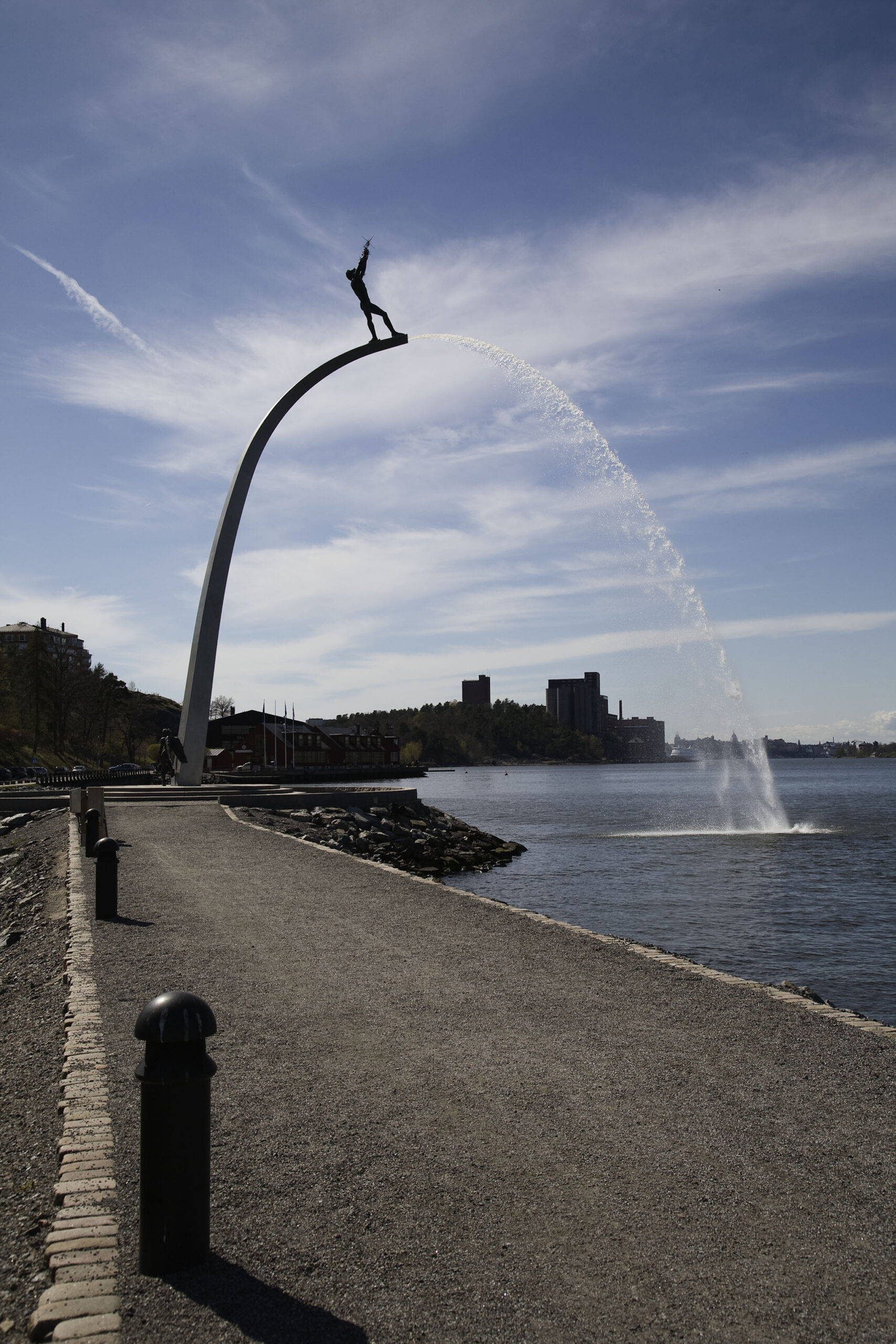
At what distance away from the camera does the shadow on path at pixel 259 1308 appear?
11.1ft

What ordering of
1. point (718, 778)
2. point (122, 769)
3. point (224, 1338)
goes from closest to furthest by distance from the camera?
point (224, 1338), point (122, 769), point (718, 778)

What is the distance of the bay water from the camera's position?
15.4 metres

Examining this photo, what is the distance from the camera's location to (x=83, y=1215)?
165 inches

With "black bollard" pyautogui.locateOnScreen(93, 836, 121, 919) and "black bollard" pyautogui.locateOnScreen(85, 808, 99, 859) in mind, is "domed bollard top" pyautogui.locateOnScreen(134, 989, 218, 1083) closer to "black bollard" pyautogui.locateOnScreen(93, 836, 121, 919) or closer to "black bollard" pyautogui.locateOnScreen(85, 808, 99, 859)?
"black bollard" pyautogui.locateOnScreen(93, 836, 121, 919)

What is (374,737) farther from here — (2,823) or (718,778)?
(2,823)

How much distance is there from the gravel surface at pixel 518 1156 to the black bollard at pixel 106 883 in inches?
96.4

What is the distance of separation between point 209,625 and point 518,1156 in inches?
1449

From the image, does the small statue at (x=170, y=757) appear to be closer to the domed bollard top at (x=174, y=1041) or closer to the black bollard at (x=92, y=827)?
the black bollard at (x=92, y=827)

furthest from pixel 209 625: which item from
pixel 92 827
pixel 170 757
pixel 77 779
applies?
pixel 77 779

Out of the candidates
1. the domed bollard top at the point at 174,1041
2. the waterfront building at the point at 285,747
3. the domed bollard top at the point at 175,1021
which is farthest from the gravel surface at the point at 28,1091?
the waterfront building at the point at 285,747

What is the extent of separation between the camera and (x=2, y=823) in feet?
97.5

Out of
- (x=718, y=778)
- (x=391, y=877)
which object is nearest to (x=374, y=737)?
(x=718, y=778)

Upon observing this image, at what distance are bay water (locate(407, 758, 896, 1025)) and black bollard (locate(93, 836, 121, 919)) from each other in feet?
28.6

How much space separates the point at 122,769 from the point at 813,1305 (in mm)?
89328
